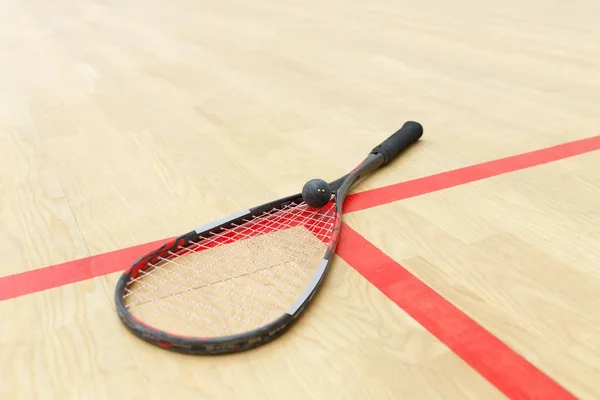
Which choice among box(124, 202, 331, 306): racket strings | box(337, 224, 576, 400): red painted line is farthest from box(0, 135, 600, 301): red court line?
box(337, 224, 576, 400): red painted line

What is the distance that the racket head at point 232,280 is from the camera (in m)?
1.07

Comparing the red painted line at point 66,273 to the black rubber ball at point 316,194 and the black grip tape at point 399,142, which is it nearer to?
the black rubber ball at point 316,194

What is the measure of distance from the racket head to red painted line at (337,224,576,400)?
8cm

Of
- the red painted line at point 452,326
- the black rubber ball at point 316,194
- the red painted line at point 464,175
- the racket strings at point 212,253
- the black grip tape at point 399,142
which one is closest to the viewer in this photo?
the red painted line at point 452,326

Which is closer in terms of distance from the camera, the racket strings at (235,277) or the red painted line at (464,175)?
the racket strings at (235,277)

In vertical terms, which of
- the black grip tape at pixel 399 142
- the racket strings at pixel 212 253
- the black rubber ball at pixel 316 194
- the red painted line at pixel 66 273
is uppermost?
the black rubber ball at pixel 316 194

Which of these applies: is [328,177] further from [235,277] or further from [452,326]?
[452,326]

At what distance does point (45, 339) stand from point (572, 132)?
152cm

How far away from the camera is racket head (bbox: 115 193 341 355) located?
1.07m

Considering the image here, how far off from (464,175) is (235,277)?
0.72 metres

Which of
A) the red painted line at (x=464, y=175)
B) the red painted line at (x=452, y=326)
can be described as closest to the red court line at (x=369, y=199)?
the red painted line at (x=464, y=175)

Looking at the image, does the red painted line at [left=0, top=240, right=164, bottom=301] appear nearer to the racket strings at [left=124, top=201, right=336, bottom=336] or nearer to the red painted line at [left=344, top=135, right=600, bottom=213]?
the racket strings at [left=124, top=201, right=336, bottom=336]

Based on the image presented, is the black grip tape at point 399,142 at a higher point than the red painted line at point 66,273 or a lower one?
higher

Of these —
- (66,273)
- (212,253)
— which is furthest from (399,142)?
(66,273)
